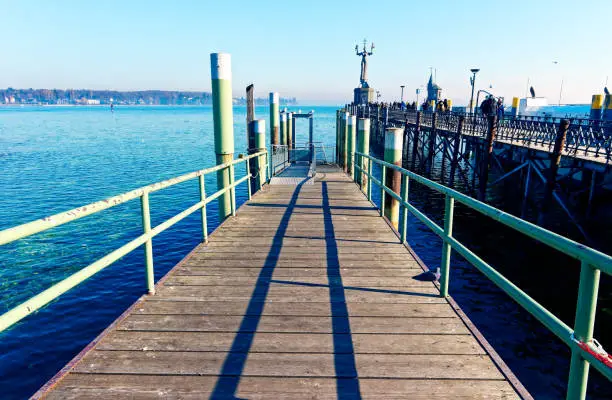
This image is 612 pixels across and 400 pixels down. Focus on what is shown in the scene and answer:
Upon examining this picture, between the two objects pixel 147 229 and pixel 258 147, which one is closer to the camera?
pixel 147 229

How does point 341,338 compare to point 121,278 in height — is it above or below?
above

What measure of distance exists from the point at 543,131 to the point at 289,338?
17238mm

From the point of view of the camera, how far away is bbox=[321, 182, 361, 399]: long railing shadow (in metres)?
2.56

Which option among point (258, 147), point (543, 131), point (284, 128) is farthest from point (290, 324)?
point (284, 128)

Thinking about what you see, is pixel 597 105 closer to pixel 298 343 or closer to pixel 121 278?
pixel 121 278

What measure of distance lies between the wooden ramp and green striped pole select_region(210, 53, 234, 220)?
6.43ft

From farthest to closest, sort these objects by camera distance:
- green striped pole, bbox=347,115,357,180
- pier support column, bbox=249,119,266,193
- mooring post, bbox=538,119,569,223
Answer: green striped pole, bbox=347,115,357,180, mooring post, bbox=538,119,569,223, pier support column, bbox=249,119,266,193

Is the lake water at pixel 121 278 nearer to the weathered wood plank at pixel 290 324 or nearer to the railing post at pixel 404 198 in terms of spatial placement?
the railing post at pixel 404 198

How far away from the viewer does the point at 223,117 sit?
712cm

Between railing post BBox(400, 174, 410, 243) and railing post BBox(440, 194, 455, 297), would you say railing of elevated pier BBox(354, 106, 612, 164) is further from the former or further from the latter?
railing post BBox(440, 194, 455, 297)

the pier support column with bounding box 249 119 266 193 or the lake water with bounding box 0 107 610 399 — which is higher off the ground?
the pier support column with bounding box 249 119 266 193

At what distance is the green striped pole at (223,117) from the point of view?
22.5 ft

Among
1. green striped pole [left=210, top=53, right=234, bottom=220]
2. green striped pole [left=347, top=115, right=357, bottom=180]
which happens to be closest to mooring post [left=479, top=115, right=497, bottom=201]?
green striped pole [left=347, top=115, right=357, bottom=180]

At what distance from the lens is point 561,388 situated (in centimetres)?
661
